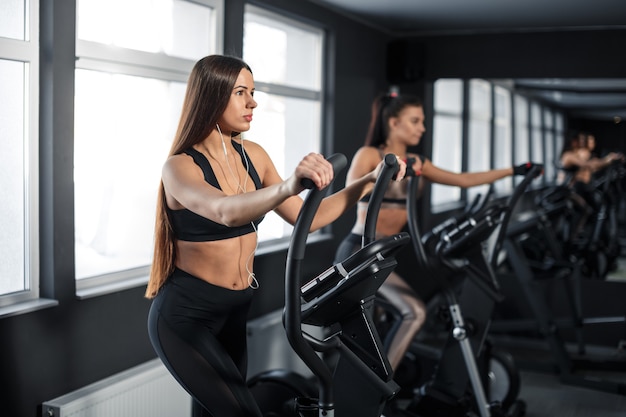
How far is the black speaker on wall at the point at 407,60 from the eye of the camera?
19.0ft

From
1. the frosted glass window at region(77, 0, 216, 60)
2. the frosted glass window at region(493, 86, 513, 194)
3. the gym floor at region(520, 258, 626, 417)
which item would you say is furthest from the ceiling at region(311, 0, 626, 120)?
the gym floor at region(520, 258, 626, 417)

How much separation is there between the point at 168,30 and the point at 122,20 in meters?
0.38

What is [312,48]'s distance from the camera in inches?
207

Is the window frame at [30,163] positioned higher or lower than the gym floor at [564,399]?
higher

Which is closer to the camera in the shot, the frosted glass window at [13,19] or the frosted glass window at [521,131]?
the frosted glass window at [13,19]

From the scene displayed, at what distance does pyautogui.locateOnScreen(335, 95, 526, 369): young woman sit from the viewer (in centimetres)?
368

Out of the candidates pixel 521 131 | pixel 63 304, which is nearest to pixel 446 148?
pixel 521 131

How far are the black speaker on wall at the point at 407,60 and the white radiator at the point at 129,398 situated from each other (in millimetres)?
3175

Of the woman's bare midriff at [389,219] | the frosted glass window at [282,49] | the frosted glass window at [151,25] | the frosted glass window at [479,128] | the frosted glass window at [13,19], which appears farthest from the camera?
the frosted glass window at [479,128]

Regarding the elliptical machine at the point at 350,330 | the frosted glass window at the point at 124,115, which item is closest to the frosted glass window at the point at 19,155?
the frosted glass window at the point at 124,115

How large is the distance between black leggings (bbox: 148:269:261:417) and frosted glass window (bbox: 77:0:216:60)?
154 centimetres

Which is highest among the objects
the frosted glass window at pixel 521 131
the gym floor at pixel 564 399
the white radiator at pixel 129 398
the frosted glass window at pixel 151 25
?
the frosted glass window at pixel 151 25

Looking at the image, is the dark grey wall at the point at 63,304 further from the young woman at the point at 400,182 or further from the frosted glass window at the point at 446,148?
the frosted glass window at the point at 446,148

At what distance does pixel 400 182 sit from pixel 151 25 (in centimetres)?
147
